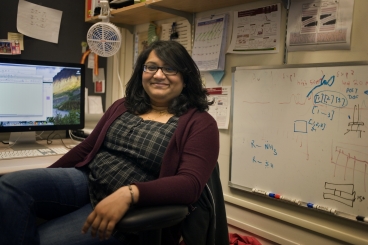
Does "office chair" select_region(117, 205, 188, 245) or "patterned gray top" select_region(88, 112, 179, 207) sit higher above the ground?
"patterned gray top" select_region(88, 112, 179, 207)

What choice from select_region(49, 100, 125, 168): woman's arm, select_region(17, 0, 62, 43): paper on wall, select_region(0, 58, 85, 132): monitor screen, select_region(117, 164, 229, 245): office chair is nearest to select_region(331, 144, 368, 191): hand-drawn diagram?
select_region(117, 164, 229, 245): office chair

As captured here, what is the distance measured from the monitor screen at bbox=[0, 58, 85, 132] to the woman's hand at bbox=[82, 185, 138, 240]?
3.53 ft

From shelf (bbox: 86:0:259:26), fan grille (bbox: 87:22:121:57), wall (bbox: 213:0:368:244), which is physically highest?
shelf (bbox: 86:0:259:26)

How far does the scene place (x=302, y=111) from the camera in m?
Result: 1.43

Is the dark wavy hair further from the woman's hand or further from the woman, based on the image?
the woman's hand

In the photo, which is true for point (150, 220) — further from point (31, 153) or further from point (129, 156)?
point (31, 153)

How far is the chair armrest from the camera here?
31.2 inches

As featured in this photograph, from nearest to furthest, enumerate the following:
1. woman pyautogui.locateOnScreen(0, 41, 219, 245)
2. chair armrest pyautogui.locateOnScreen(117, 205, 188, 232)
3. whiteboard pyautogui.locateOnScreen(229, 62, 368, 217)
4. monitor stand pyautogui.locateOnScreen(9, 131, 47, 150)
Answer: chair armrest pyautogui.locateOnScreen(117, 205, 188, 232)
woman pyautogui.locateOnScreen(0, 41, 219, 245)
whiteboard pyautogui.locateOnScreen(229, 62, 368, 217)
monitor stand pyautogui.locateOnScreen(9, 131, 47, 150)

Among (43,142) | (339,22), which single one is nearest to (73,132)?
(43,142)

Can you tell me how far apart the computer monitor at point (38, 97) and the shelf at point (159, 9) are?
1.45 ft

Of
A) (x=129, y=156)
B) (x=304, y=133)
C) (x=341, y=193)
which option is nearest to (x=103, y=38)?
(x=129, y=156)

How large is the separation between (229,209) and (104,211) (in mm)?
1054

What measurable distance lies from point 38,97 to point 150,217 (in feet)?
4.10

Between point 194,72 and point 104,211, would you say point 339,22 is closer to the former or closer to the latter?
point 194,72
